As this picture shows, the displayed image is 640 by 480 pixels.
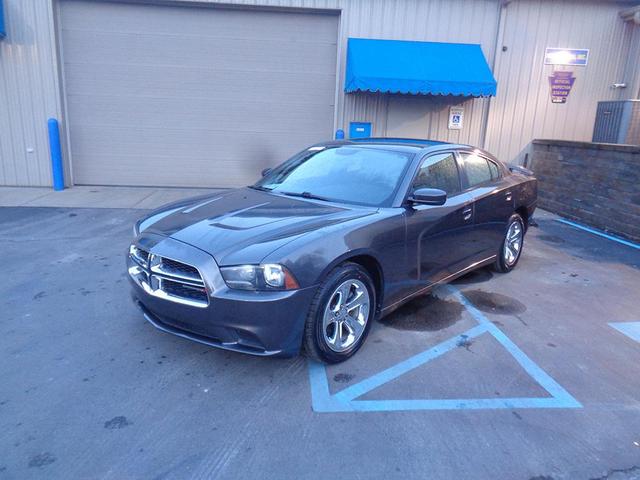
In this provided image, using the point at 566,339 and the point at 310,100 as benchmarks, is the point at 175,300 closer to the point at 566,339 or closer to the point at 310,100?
the point at 566,339

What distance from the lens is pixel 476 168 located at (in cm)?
507

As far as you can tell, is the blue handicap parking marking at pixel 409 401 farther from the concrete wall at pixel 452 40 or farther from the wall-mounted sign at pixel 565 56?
the wall-mounted sign at pixel 565 56

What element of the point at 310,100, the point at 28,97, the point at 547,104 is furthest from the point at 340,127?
the point at 28,97

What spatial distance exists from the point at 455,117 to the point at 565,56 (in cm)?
288

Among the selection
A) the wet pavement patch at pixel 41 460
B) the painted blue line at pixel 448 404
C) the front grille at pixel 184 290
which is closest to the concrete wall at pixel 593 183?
the painted blue line at pixel 448 404

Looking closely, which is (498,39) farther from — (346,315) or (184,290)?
(184,290)

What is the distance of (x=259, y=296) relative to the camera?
289cm

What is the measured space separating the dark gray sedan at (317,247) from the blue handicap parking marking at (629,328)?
137 cm

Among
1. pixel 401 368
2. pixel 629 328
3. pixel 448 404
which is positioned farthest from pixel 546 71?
pixel 448 404

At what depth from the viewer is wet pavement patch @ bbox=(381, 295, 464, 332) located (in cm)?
416

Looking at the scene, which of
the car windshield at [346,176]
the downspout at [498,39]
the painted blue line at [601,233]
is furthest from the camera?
the downspout at [498,39]

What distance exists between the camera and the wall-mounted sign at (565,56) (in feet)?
36.0

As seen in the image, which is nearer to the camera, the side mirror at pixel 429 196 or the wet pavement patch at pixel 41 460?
the wet pavement patch at pixel 41 460

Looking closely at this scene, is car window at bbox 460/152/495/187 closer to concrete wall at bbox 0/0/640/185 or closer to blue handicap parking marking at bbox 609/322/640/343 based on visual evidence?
blue handicap parking marking at bbox 609/322/640/343
